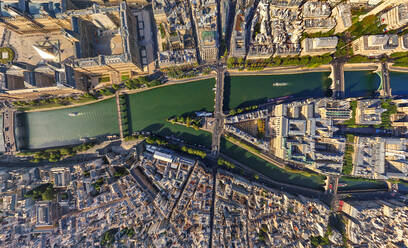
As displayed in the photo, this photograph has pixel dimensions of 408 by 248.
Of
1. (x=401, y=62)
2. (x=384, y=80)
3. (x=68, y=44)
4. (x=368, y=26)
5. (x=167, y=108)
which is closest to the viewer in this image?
(x=368, y=26)

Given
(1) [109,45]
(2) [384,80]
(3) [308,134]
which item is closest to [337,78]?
(2) [384,80]

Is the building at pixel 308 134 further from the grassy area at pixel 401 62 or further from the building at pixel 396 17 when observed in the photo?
the building at pixel 396 17

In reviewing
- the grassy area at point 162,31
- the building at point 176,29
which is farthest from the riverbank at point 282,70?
the grassy area at point 162,31

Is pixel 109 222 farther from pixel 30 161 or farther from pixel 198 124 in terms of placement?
pixel 198 124

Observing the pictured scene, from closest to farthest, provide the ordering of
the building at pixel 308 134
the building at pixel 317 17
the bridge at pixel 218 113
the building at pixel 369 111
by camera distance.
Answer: the building at pixel 317 17 → the building at pixel 369 111 → the building at pixel 308 134 → the bridge at pixel 218 113

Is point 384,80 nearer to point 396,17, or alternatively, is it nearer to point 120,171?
point 396,17
